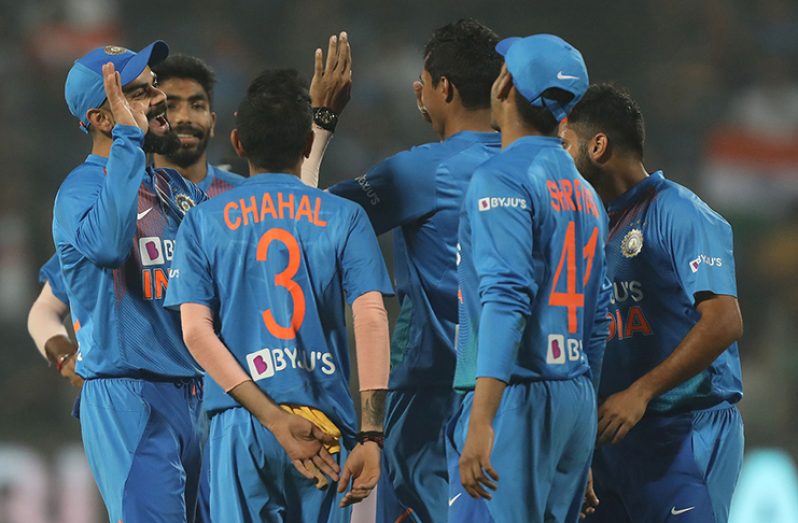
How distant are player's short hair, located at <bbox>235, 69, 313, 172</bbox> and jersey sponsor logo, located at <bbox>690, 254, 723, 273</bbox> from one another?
153 centimetres

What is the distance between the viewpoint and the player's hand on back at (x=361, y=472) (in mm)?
4371

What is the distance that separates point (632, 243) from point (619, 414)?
790mm

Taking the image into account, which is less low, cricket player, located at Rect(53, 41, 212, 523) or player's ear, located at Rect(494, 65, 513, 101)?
player's ear, located at Rect(494, 65, 513, 101)

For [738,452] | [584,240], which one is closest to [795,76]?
[738,452]

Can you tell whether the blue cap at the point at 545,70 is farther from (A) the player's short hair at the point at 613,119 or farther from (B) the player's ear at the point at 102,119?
(B) the player's ear at the point at 102,119

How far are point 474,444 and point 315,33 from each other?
1041 centimetres

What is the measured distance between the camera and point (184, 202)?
5609 mm

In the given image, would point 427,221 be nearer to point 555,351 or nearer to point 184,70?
Answer: point 555,351

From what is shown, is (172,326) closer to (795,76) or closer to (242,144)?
(242,144)

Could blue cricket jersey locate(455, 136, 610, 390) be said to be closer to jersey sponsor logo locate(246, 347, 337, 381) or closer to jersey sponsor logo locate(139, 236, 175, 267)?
jersey sponsor logo locate(246, 347, 337, 381)

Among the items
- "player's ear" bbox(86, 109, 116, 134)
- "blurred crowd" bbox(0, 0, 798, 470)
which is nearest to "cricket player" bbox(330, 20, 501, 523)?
"player's ear" bbox(86, 109, 116, 134)

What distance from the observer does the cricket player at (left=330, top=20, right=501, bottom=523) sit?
17.0 feet

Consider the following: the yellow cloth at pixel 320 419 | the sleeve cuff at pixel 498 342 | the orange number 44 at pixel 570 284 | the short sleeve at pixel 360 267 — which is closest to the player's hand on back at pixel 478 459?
the sleeve cuff at pixel 498 342

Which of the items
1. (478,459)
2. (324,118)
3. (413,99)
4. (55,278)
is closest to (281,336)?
(478,459)
